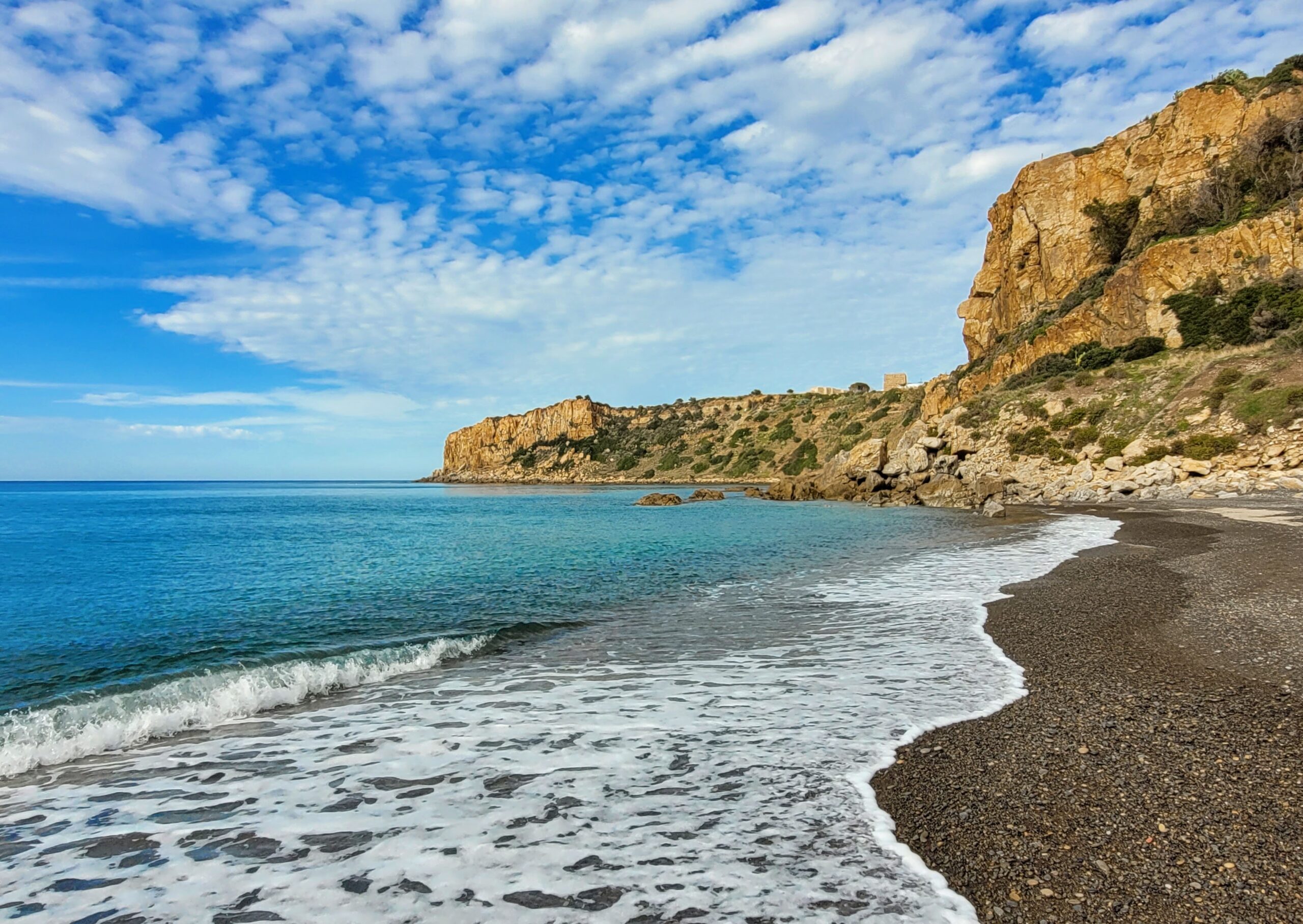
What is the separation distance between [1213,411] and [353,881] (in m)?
37.9

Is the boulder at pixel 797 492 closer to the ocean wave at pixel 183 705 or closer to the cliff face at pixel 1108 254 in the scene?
the cliff face at pixel 1108 254

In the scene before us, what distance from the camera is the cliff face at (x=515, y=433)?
11906cm

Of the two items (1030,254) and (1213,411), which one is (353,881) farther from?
(1030,254)

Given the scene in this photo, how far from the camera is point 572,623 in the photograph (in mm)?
11227

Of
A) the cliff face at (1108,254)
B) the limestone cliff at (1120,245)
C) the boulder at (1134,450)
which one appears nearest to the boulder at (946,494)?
the boulder at (1134,450)

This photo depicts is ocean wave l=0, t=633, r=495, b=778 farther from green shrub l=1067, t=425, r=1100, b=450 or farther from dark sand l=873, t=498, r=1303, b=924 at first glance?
green shrub l=1067, t=425, r=1100, b=450

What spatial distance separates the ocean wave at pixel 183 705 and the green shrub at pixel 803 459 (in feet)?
230

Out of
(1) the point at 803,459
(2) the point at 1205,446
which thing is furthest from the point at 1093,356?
(1) the point at 803,459

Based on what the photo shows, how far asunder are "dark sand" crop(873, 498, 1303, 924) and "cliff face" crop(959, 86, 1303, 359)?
38.2 m

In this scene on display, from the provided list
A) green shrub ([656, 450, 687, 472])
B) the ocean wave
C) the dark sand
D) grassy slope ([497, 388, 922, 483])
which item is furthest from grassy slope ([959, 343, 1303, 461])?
green shrub ([656, 450, 687, 472])

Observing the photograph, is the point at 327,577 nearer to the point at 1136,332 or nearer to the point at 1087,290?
the point at 1136,332

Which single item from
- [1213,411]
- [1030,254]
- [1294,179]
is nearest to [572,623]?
[1213,411]

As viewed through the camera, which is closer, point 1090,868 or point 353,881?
point 1090,868

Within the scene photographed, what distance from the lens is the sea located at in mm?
3590
